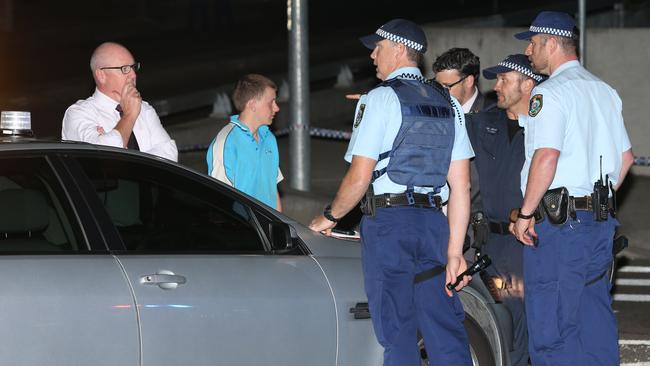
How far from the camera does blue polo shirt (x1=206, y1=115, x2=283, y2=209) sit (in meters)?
6.87

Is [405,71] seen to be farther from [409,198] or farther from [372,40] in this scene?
[409,198]

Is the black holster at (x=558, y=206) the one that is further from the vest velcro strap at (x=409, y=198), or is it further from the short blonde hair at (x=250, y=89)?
the short blonde hair at (x=250, y=89)

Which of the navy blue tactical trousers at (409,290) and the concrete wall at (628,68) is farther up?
Answer: the concrete wall at (628,68)

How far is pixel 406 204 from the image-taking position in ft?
19.0

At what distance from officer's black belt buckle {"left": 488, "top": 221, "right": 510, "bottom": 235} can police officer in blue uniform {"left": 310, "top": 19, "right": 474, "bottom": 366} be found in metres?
0.88

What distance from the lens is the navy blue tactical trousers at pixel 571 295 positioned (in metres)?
6.09

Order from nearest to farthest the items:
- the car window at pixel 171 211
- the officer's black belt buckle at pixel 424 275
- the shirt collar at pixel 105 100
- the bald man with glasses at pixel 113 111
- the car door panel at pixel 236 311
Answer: the car door panel at pixel 236 311 < the car window at pixel 171 211 < the officer's black belt buckle at pixel 424 275 < the bald man with glasses at pixel 113 111 < the shirt collar at pixel 105 100

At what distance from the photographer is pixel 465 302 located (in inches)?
240

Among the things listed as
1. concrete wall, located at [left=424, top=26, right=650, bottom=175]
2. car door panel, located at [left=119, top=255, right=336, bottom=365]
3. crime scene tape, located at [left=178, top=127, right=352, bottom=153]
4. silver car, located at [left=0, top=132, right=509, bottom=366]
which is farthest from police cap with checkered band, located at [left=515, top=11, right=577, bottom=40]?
crime scene tape, located at [left=178, top=127, right=352, bottom=153]

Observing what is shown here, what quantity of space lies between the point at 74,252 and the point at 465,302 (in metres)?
1.96

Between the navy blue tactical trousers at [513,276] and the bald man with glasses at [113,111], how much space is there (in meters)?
1.75

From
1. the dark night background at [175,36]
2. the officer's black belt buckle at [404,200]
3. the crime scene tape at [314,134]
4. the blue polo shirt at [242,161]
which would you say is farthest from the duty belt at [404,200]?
the dark night background at [175,36]

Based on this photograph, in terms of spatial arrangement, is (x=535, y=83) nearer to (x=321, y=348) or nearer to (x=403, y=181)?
(x=403, y=181)

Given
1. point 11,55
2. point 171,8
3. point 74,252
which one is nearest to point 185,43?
point 11,55
